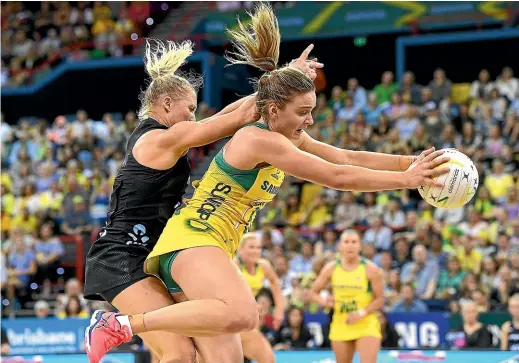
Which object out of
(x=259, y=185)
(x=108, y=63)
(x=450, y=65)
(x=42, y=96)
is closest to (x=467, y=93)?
(x=450, y=65)

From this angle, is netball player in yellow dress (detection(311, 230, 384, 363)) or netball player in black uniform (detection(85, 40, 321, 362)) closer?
netball player in black uniform (detection(85, 40, 321, 362))

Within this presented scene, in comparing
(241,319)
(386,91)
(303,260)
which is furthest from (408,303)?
(241,319)

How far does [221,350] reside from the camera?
5.65 m

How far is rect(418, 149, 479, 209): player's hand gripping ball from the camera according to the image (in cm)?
513

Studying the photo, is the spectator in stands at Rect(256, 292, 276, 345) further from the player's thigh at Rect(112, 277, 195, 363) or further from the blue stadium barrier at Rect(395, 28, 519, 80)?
the blue stadium barrier at Rect(395, 28, 519, 80)

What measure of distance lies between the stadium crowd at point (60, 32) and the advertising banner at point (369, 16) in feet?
6.32

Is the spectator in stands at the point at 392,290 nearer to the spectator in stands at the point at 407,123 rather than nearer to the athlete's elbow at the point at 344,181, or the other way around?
the spectator in stands at the point at 407,123

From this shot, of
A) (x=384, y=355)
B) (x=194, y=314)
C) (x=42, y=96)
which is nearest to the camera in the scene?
(x=194, y=314)

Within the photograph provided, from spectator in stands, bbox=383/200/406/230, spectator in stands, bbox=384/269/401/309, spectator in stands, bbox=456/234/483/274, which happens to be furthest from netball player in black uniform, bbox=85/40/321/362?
spectator in stands, bbox=383/200/406/230

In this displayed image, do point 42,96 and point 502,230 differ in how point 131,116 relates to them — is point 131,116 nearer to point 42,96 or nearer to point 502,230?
point 42,96

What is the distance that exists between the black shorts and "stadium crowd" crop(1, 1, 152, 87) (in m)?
15.6

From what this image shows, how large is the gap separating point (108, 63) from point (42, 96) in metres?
2.48

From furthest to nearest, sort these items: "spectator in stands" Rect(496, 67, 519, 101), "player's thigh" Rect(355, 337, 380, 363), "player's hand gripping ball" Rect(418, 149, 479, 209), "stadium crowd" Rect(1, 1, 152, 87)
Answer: "stadium crowd" Rect(1, 1, 152, 87)
"spectator in stands" Rect(496, 67, 519, 101)
"player's thigh" Rect(355, 337, 380, 363)
"player's hand gripping ball" Rect(418, 149, 479, 209)

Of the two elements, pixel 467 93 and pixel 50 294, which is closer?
pixel 50 294
